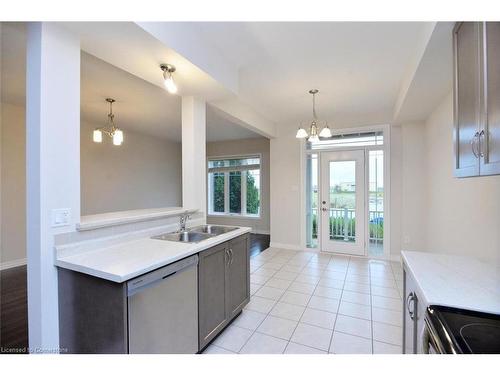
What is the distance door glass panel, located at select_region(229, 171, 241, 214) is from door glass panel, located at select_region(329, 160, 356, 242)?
317 centimetres

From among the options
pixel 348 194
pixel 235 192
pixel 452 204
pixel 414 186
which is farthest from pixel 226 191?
pixel 452 204

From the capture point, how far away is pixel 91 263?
140 centimetres

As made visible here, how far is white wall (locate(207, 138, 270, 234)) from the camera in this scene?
21.9 feet

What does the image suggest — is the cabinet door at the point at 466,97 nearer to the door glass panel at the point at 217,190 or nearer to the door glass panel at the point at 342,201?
the door glass panel at the point at 342,201

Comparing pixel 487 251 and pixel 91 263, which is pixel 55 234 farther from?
pixel 487 251

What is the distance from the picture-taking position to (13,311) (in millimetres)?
2461

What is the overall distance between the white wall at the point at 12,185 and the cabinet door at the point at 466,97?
18.2ft

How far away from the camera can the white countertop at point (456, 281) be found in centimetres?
102

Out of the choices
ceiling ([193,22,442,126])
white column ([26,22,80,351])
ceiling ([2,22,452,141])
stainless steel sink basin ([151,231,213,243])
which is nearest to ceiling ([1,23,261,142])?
ceiling ([2,22,452,141])

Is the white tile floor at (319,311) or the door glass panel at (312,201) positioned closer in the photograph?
the white tile floor at (319,311)

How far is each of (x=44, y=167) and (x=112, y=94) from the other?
8.06 feet

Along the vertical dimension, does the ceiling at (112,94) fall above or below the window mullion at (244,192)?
above

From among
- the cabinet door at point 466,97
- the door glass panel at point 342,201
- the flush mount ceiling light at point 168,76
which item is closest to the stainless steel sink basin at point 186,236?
the flush mount ceiling light at point 168,76
